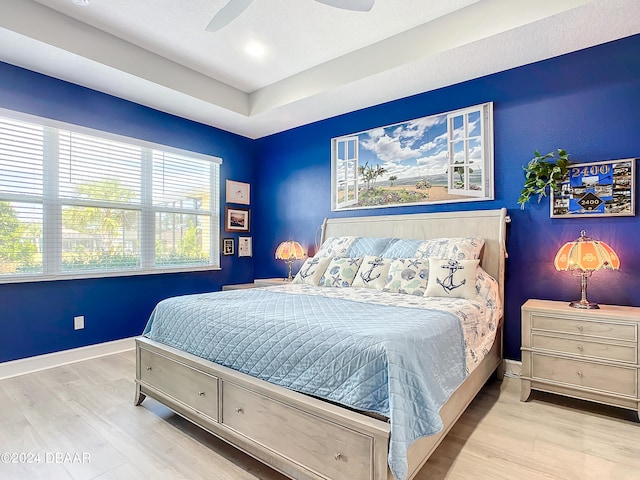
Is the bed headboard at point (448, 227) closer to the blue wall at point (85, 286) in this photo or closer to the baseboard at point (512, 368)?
the baseboard at point (512, 368)

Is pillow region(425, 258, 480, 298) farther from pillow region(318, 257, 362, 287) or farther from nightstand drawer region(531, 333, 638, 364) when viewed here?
pillow region(318, 257, 362, 287)

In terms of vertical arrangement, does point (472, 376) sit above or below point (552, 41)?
below

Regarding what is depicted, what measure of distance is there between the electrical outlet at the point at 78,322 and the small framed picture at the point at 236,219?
1.94 meters

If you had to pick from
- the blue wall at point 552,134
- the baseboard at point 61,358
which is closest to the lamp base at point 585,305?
the blue wall at point 552,134

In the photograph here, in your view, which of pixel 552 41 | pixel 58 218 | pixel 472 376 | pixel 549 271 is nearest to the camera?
pixel 472 376

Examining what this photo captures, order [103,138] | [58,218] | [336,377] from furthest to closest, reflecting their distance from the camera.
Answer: [103,138], [58,218], [336,377]

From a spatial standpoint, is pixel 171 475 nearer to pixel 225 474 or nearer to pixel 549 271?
pixel 225 474

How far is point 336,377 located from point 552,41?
9.41 ft

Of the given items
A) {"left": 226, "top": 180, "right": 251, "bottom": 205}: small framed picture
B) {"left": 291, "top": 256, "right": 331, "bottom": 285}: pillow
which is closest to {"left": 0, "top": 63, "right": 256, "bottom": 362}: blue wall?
{"left": 226, "top": 180, "right": 251, "bottom": 205}: small framed picture

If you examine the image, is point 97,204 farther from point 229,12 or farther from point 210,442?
point 210,442

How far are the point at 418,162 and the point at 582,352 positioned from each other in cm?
209

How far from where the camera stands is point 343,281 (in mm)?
3105

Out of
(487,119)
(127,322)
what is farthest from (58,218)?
(487,119)

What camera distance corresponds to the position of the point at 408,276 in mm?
2775
